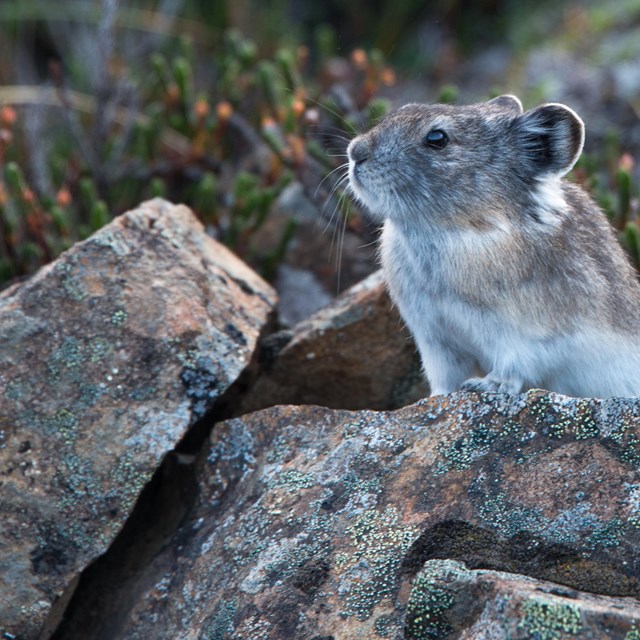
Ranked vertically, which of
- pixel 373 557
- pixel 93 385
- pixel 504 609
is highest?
pixel 93 385

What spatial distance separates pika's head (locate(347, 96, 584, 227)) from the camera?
5.07 m

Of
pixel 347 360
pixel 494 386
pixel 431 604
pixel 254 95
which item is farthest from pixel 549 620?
pixel 254 95

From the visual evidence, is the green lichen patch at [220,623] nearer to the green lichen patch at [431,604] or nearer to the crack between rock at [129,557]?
the crack between rock at [129,557]

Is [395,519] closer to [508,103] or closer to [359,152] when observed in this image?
[359,152]

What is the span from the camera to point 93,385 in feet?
16.2

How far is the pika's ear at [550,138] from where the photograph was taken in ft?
16.3

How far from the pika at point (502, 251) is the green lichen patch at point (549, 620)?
61.4 inches

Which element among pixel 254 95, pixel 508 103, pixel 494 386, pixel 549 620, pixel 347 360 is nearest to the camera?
pixel 549 620

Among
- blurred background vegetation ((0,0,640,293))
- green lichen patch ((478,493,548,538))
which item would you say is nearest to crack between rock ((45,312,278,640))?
green lichen patch ((478,493,548,538))

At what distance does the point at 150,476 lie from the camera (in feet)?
15.6

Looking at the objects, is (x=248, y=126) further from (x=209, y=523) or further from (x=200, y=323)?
(x=209, y=523)

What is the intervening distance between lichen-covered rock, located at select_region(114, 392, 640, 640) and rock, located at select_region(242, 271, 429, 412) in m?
1.14

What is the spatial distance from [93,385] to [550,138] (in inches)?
102

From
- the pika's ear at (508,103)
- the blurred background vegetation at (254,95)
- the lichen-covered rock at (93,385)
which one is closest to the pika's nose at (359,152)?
the pika's ear at (508,103)
